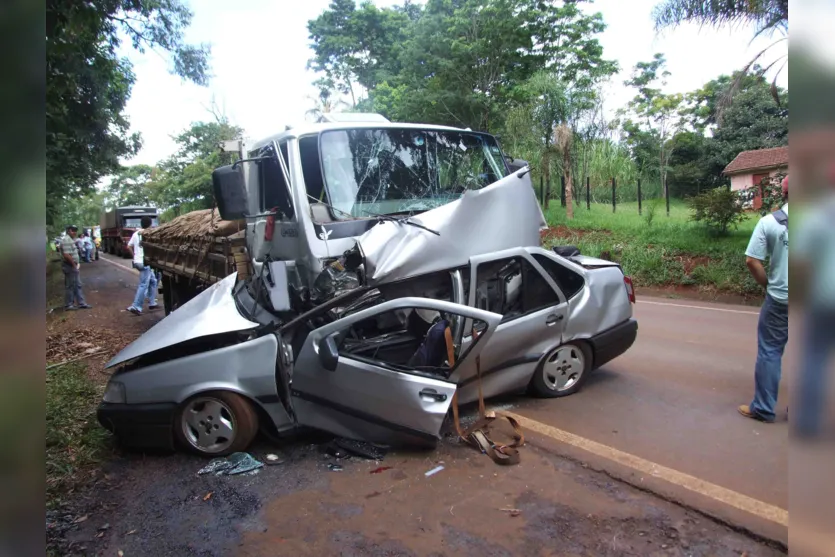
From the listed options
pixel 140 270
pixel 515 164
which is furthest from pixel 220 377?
pixel 140 270

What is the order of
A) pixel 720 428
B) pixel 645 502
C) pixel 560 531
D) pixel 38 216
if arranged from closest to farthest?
pixel 38 216 → pixel 560 531 → pixel 645 502 → pixel 720 428

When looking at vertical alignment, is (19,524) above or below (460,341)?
above

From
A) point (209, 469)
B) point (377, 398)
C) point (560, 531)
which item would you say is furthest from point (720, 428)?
point (209, 469)

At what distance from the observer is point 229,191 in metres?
4.91

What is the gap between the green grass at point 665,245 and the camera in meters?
11.3

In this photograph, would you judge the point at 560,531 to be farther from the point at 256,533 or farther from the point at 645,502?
the point at 256,533

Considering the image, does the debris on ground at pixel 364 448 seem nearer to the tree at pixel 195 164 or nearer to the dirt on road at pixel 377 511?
the dirt on road at pixel 377 511

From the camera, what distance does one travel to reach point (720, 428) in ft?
13.4

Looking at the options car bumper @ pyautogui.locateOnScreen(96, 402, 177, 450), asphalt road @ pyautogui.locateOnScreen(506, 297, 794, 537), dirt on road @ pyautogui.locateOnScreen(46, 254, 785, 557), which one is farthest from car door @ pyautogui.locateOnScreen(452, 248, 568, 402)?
car bumper @ pyautogui.locateOnScreen(96, 402, 177, 450)

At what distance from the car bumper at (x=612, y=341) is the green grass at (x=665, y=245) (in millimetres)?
6892

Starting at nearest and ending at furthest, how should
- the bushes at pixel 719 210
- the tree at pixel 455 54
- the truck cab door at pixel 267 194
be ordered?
the truck cab door at pixel 267 194, the bushes at pixel 719 210, the tree at pixel 455 54

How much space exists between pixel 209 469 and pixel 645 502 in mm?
2866

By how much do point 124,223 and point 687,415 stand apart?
99.0 ft

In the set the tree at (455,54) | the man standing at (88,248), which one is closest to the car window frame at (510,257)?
the tree at (455,54)
